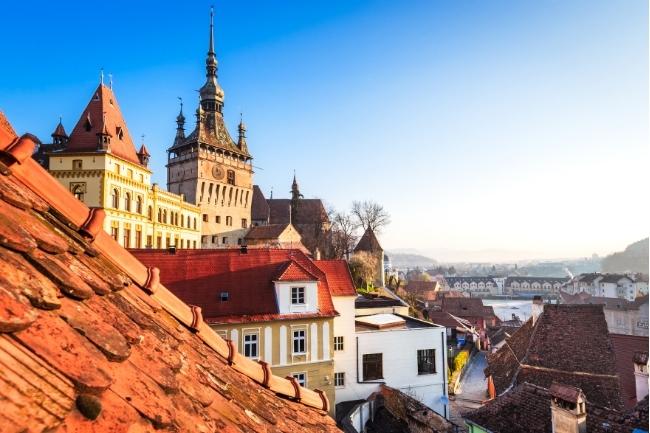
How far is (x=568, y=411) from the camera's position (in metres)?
9.70

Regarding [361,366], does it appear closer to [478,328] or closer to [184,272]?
[184,272]

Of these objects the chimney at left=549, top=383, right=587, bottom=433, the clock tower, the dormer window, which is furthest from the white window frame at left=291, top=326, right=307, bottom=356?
the clock tower

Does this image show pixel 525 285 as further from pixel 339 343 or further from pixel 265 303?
pixel 265 303

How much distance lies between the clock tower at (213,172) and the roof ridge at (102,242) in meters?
49.0

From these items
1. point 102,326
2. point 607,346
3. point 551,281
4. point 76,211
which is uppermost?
point 76,211

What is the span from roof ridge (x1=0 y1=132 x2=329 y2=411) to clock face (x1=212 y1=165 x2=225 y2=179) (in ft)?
167

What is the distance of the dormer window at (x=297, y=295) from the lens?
59.3 ft

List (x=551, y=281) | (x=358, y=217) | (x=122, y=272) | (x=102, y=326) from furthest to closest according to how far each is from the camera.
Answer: (x=551, y=281), (x=358, y=217), (x=122, y=272), (x=102, y=326)

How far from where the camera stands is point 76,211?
2244 mm

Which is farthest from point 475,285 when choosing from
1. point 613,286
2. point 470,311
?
point 470,311

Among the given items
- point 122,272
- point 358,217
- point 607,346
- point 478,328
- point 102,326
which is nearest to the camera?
point 102,326

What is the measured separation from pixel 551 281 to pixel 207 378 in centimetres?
17443

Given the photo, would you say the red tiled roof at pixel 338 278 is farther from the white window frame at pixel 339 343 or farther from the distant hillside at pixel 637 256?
the distant hillside at pixel 637 256

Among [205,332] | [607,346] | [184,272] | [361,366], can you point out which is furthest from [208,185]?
[205,332]
